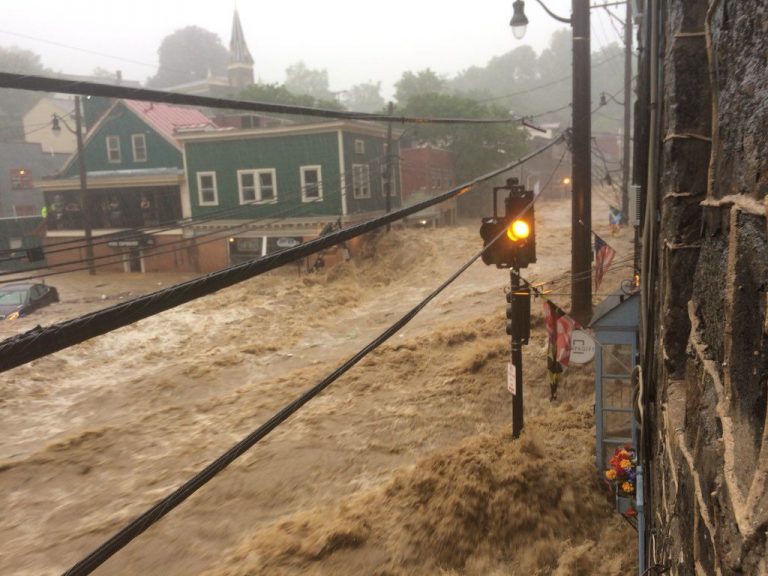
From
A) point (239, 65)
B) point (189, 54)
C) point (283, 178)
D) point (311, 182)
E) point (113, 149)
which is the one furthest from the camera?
point (189, 54)

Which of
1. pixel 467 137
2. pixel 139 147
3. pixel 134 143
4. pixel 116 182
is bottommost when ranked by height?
pixel 116 182

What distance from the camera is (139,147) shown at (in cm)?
3619

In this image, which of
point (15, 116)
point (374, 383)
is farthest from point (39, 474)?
point (15, 116)

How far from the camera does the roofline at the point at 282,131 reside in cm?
3103

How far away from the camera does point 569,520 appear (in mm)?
8938

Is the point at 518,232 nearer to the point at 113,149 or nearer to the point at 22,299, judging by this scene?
the point at 22,299

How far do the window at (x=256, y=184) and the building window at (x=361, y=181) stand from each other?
403 cm

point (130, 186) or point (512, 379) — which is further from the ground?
point (130, 186)

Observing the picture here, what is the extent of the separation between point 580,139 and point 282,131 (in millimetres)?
20940

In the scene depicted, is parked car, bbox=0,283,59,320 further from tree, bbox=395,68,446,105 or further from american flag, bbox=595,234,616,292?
tree, bbox=395,68,446,105

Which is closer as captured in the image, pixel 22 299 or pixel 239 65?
pixel 22 299

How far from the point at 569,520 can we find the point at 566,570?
1.14 meters

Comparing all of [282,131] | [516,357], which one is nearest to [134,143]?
[282,131]

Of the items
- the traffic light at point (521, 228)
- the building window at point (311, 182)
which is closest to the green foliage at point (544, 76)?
the building window at point (311, 182)
